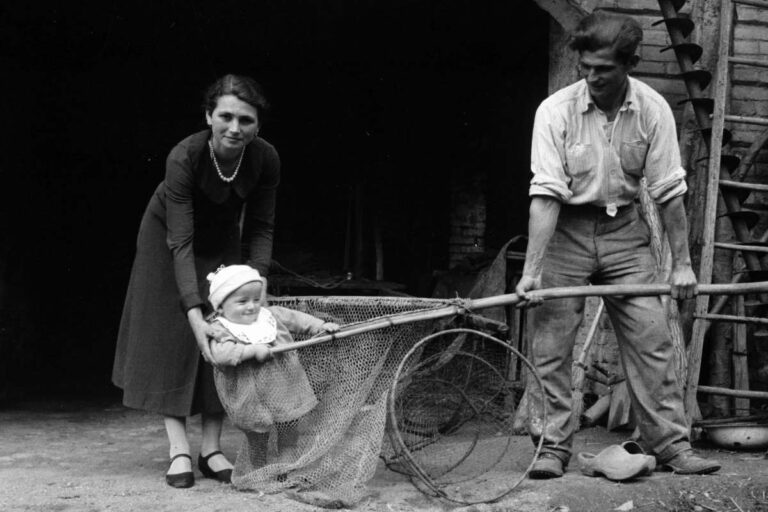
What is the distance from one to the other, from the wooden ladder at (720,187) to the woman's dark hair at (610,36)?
1576 mm

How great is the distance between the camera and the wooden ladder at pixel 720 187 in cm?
515

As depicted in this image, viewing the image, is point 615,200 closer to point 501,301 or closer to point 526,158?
point 501,301

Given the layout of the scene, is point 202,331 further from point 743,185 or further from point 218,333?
point 743,185

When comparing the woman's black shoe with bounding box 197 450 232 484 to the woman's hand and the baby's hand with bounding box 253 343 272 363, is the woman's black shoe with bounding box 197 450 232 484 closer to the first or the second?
the woman's hand

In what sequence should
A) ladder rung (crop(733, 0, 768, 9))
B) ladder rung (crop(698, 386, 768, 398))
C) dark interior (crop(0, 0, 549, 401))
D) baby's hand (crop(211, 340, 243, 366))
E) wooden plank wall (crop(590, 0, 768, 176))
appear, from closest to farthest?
baby's hand (crop(211, 340, 243, 366)) < ladder rung (crop(698, 386, 768, 398)) < ladder rung (crop(733, 0, 768, 9)) < wooden plank wall (crop(590, 0, 768, 176)) < dark interior (crop(0, 0, 549, 401))

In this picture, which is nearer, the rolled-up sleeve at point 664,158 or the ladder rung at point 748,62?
the rolled-up sleeve at point 664,158

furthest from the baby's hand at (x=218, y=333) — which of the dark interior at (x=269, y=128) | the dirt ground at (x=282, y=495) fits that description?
the dark interior at (x=269, y=128)

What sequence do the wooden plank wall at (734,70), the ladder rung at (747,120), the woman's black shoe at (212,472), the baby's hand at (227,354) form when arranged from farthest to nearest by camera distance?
the wooden plank wall at (734,70)
the ladder rung at (747,120)
the woman's black shoe at (212,472)
the baby's hand at (227,354)

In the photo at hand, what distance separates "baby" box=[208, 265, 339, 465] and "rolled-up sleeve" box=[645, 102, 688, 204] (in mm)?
1654

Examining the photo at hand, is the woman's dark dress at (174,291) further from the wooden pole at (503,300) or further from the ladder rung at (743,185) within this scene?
the ladder rung at (743,185)

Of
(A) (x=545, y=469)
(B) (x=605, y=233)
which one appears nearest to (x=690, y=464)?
(A) (x=545, y=469)

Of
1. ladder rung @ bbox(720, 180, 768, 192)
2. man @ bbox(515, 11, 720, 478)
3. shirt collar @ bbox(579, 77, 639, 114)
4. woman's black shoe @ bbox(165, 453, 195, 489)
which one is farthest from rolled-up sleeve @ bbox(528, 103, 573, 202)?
woman's black shoe @ bbox(165, 453, 195, 489)

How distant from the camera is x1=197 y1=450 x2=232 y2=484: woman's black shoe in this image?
4.23 metres

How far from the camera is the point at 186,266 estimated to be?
4070mm
